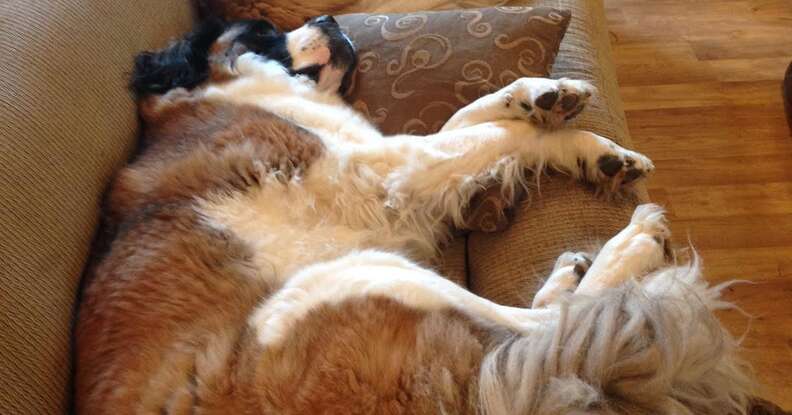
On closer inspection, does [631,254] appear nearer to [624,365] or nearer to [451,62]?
[624,365]

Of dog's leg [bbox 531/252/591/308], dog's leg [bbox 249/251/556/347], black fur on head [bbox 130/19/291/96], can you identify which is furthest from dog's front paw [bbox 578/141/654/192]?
black fur on head [bbox 130/19/291/96]

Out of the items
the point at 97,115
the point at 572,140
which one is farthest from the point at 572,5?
the point at 97,115

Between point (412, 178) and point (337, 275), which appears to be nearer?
point (337, 275)

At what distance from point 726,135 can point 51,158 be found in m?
2.62

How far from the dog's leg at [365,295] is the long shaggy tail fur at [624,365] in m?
0.15

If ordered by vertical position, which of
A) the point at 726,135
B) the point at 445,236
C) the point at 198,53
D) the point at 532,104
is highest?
the point at 198,53

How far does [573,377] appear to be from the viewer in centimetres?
111

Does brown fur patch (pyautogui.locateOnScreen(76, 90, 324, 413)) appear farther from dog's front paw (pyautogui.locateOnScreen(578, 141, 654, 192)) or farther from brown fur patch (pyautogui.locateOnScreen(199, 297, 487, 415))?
dog's front paw (pyautogui.locateOnScreen(578, 141, 654, 192))

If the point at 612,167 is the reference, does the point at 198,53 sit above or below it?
above

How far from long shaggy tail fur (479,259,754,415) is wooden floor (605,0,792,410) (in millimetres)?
995

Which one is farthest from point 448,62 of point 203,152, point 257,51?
point 203,152

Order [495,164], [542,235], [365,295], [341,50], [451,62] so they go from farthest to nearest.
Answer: [341,50], [451,62], [495,164], [542,235], [365,295]

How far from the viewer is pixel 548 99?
1737 millimetres

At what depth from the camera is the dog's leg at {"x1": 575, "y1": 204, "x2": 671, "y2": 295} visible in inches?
57.6
